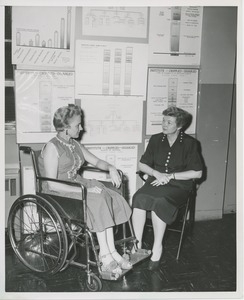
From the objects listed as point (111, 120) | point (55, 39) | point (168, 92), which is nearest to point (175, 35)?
point (168, 92)

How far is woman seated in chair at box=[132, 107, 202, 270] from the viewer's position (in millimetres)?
3346

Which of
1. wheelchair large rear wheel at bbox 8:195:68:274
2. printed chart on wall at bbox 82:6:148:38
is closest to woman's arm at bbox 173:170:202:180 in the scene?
wheelchair large rear wheel at bbox 8:195:68:274

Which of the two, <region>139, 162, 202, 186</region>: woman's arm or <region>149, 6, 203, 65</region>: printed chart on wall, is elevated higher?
<region>149, 6, 203, 65</region>: printed chart on wall

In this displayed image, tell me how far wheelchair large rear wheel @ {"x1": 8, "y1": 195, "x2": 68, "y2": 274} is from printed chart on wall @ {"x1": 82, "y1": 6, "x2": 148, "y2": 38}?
177cm

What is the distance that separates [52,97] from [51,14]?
78 cm

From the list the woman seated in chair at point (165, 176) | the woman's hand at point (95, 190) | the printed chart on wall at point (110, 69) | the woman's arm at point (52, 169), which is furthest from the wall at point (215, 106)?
the woman's hand at point (95, 190)

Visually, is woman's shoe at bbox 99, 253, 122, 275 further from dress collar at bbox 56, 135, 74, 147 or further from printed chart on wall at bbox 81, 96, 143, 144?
printed chart on wall at bbox 81, 96, 143, 144

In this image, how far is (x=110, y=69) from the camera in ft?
12.5

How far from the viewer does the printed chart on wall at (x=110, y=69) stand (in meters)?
3.74

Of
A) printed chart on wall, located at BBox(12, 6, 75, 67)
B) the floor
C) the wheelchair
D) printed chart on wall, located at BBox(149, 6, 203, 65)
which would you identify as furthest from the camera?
printed chart on wall, located at BBox(149, 6, 203, 65)

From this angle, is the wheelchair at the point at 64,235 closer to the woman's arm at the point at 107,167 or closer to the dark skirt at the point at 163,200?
the woman's arm at the point at 107,167

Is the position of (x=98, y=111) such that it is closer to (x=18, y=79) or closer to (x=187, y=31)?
(x=18, y=79)

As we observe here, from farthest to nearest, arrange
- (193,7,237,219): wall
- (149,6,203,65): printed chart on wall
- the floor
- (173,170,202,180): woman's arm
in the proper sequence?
(193,7,237,219): wall, (149,6,203,65): printed chart on wall, (173,170,202,180): woman's arm, the floor

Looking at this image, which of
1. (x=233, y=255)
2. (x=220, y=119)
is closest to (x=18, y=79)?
(x=220, y=119)
